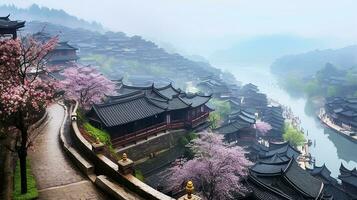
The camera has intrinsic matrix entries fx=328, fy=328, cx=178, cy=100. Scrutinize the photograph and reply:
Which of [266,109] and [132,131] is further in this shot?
[266,109]

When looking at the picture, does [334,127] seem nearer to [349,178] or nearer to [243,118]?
[243,118]

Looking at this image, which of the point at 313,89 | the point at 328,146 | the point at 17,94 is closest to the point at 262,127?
the point at 328,146

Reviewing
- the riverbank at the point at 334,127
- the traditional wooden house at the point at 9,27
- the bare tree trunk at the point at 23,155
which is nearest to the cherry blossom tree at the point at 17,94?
the bare tree trunk at the point at 23,155

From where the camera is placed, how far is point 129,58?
130250mm

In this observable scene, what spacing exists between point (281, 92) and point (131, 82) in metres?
84.1

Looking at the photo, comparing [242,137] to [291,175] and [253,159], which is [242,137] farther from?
[291,175]

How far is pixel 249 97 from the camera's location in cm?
9744

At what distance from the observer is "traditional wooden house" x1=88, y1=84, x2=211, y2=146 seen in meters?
32.8

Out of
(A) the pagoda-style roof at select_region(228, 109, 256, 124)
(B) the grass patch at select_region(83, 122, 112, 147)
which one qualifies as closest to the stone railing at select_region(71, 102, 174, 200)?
(B) the grass patch at select_region(83, 122, 112, 147)

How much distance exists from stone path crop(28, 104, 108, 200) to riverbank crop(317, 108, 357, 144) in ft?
224

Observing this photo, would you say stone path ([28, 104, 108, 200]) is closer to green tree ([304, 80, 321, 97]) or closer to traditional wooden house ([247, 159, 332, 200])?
traditional wooden house ([247, 159, 332, 200])

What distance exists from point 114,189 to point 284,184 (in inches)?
960

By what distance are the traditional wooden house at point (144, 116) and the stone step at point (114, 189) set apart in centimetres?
1592

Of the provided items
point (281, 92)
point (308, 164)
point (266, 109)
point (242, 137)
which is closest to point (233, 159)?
point (242, 137)
